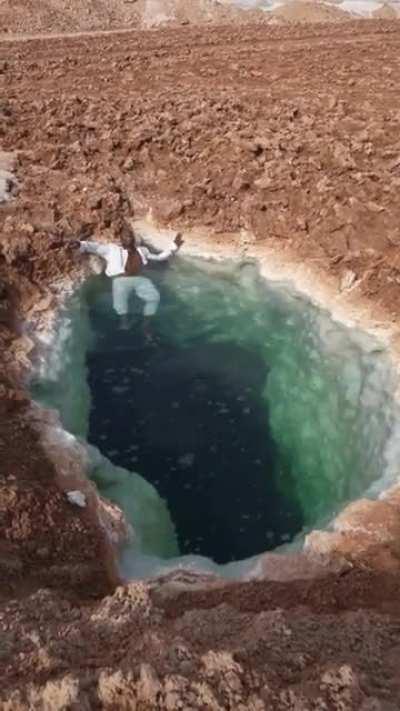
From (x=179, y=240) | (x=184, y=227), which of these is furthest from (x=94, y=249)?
(x=184, y=227)

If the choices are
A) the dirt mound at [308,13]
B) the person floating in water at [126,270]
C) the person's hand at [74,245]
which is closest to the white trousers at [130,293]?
the person floating in water at [126,270]

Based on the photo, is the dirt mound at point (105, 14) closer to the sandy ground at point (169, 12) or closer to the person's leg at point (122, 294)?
the sandy ground at point (169, 12)

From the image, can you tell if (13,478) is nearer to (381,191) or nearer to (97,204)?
(97,204)

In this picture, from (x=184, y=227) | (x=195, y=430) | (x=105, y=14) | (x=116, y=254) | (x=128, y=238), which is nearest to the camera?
(x=195, y=430)

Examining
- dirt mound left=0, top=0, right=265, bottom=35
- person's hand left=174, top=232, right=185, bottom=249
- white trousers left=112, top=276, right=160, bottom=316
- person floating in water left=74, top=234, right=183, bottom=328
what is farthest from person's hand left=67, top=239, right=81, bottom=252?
dirt mound left=0, top=0, right=265, bottom=35

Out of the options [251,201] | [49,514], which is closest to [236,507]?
[49,514]

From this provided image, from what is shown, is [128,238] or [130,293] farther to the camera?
[128,238]

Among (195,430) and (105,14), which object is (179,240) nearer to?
(195,430)
